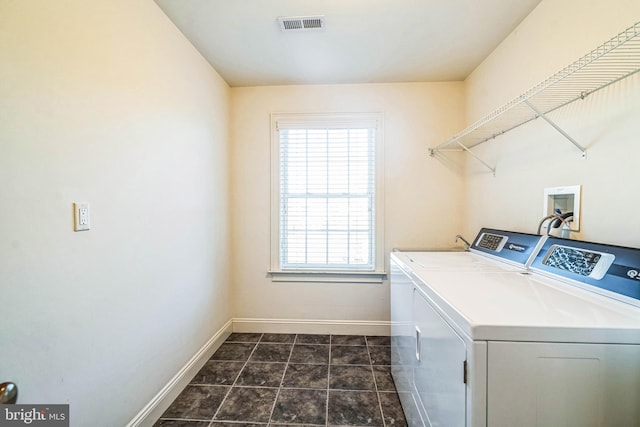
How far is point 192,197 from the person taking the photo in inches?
75.7

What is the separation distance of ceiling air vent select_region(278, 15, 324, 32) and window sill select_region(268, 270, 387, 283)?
205 centimetres

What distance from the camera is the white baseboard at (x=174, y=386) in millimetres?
1418

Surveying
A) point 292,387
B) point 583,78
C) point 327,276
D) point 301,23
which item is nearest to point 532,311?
point 583,78

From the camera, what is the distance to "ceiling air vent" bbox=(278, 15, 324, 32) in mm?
1638

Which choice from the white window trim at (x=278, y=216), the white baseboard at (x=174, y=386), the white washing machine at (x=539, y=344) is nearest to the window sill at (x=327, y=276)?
the white window trim at (x=278, y=216)

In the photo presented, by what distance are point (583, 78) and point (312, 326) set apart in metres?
2.61

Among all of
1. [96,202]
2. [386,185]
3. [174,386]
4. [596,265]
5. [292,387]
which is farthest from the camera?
[386,185]

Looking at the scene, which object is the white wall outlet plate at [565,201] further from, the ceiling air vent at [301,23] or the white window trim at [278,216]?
the ceiling air vent at [301,23]

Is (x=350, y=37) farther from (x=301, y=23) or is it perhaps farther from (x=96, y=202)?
(x=96, y=202)

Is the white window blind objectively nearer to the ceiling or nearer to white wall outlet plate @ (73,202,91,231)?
the ceiling

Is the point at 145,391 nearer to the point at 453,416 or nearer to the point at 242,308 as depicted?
the point at 242,308

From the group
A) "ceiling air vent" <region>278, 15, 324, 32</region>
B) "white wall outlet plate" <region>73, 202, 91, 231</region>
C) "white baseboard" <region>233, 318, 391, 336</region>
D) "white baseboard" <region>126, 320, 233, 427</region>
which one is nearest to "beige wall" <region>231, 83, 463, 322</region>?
"white baseboard" <region>233, 318, 391, 336</region>

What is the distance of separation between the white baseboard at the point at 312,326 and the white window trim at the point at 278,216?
1.40 ft

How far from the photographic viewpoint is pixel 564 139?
4.36ft
